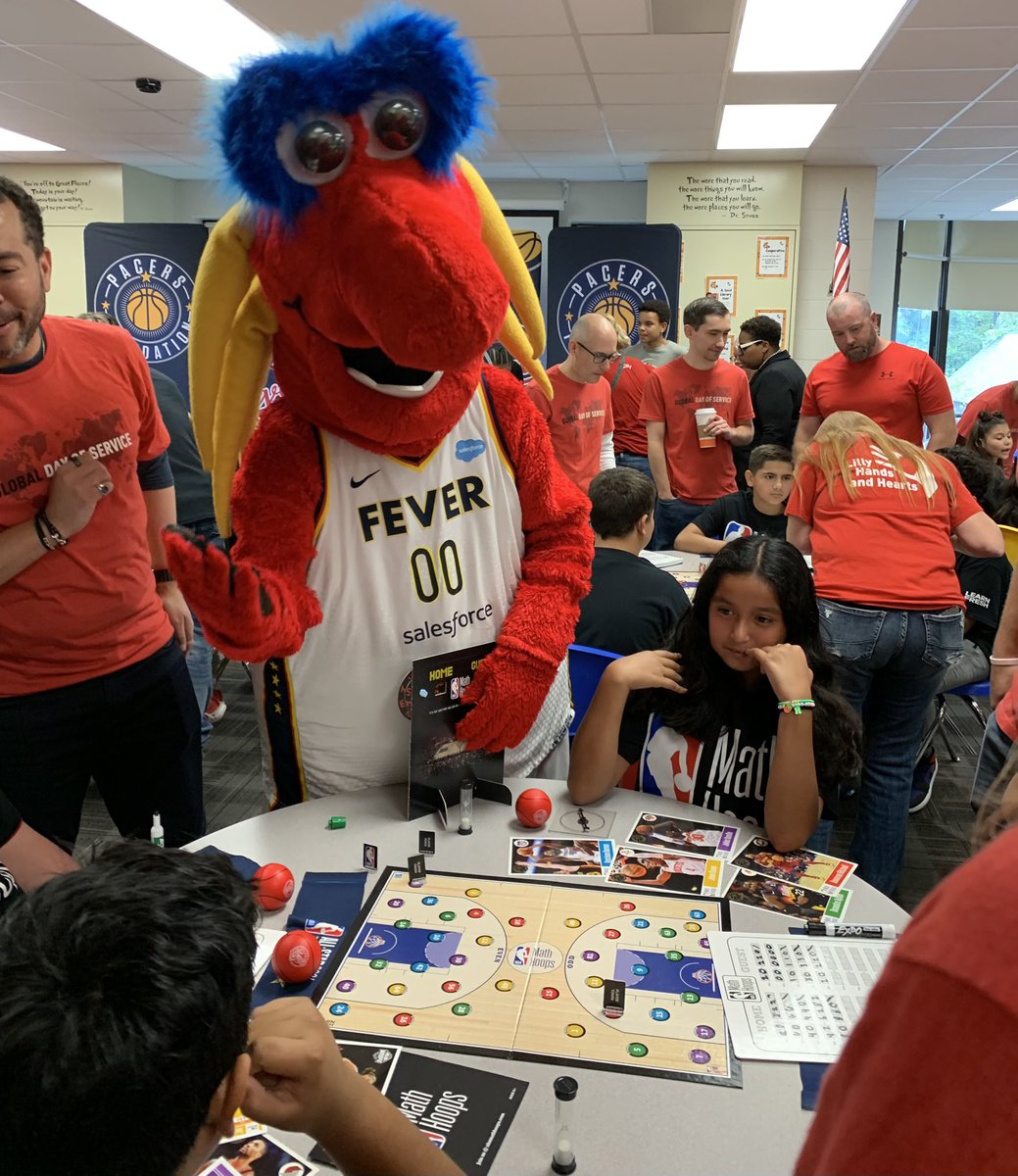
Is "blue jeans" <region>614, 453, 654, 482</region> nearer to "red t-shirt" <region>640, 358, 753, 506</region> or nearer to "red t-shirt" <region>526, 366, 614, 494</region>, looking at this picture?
"red t-shirt" <region>640, 358, 753, 506</region>

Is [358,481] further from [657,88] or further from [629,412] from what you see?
[657,88]

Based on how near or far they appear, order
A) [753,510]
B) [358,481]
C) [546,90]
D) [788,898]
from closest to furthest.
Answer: [788,898], [358,481], [753,510], [546,90]

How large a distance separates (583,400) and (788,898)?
133 inches

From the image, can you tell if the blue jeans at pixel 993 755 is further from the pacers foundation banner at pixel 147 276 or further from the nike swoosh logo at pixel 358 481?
the pacers foundation banner at pixel 147 276

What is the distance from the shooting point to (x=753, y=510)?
3992 mm

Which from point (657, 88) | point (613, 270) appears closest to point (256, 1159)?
point (657, 88)

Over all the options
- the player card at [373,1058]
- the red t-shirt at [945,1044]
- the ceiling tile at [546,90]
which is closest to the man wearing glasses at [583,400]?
the ceiling tile at [546,90]

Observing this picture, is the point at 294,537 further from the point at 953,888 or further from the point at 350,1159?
the point at 953,888

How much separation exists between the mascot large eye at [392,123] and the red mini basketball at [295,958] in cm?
107

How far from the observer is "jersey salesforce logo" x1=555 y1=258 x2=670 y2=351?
23.2ft

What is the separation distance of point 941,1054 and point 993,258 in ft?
49.8

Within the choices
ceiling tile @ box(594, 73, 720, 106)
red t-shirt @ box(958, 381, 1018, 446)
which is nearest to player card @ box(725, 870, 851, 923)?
red t-shirt @ box(958, 381, 1018, 446)

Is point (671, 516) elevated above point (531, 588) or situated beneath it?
situated beneath

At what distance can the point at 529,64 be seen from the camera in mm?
5566
